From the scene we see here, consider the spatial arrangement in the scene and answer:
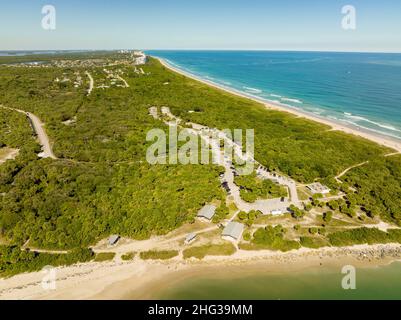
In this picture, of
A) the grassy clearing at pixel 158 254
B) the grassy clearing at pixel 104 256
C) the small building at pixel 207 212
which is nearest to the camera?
the grassy clearing at pixel 104 256

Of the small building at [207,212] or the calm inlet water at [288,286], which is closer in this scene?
the calm inlet water at [288,286]

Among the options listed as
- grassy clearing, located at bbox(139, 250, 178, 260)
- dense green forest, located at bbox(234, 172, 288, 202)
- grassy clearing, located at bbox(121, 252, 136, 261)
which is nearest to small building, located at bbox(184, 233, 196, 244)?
grassy clearing, located at bbox(139, 250, 178, 260)

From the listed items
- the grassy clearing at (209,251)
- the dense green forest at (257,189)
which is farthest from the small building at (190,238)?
the dense green forest at (257,189)

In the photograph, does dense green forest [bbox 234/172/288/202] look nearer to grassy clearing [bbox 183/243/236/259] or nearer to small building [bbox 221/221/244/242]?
small building [bbox 221/221/244/242]

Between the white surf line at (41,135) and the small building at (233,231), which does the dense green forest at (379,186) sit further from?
the white surf line at (41,135)
